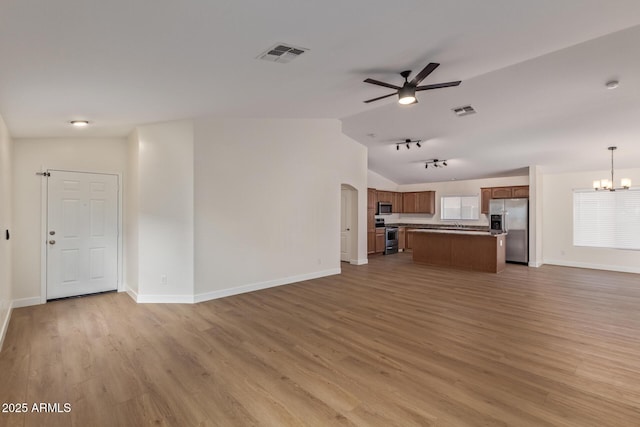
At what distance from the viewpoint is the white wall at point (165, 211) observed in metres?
4.54

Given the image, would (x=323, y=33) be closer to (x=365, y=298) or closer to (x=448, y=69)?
(x=448, y=69)

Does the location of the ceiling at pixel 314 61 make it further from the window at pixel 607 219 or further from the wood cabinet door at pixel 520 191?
the window at pixel 607 219

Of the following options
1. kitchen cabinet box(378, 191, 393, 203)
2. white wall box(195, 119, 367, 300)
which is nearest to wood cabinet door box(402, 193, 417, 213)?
kitchen cabinet box(378, 191, 393, 203)

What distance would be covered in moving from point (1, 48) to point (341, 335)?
3.68 m

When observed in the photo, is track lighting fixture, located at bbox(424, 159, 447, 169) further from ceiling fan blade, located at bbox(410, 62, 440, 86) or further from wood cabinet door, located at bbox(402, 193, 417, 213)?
ceiling fan blade, located at bbox(410, 62, 440, 86)

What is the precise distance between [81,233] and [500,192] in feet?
32.7

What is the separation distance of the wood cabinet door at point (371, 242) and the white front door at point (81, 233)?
21.9ft

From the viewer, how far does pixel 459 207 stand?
1023 cm

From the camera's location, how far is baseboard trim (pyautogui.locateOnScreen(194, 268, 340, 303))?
15.5 feet

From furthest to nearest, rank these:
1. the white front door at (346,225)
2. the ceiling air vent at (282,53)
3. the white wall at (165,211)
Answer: the white front door at (346,225)
the white wall at (165,211)
the ceiling air vent at (282,53)

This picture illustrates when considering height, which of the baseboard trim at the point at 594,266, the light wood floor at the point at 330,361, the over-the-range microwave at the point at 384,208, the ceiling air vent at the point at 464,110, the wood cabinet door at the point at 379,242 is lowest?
the light wood floor at the point at 330,361

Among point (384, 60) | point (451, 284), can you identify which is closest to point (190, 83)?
point (384, 60)

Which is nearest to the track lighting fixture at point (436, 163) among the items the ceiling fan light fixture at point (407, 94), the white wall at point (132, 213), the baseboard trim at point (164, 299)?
the ceiling fan light fixture at point (407, 94)

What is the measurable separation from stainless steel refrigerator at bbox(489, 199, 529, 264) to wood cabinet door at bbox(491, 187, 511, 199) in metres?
0.26
